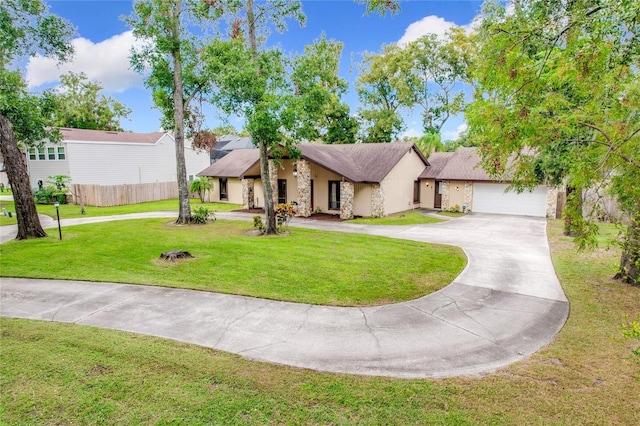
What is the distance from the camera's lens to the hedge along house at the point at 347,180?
21500mm

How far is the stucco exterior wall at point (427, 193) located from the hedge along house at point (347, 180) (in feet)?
1.16

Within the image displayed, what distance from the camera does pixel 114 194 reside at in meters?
27.8

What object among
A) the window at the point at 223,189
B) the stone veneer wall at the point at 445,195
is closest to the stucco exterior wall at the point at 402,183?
the stone veneer wall at the point at 445,195

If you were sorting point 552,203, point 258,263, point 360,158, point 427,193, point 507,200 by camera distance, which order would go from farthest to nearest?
point 427,193 < point 360,158 < point 507,200 < point 552,203 < point 258,263

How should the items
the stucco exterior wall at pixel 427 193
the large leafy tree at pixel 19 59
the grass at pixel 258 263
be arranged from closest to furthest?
1. the grass at pixel 258 263
2. the large leafy tree at pixel 19 59
3. the stucco exterior wall at pixel 427 193

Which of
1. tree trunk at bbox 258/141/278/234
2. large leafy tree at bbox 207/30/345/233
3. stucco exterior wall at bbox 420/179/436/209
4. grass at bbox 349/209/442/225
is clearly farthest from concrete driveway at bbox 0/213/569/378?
stucco exterior wall at bbox 420/179/436/209

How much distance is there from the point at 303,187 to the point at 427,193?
9655 mm

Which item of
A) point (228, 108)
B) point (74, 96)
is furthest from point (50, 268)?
point (74, 96)

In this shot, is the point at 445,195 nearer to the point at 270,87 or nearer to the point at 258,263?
the point at 270,87

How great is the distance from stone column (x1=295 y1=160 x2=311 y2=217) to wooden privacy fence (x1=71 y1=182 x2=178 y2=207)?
1518cm

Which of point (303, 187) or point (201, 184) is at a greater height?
point (201, 184)

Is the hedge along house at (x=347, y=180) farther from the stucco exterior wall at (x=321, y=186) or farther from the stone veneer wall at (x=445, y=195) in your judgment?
the stone veneer wall at (x=445, y=195)

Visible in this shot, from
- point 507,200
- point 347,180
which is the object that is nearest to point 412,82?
point 507,200

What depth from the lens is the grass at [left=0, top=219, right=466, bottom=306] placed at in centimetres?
902
